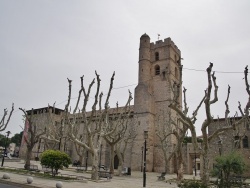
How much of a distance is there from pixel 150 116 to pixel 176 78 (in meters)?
10.1

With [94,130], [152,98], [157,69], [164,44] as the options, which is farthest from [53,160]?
[164,44]

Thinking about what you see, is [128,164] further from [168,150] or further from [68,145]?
[68,145]

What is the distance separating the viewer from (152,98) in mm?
41281

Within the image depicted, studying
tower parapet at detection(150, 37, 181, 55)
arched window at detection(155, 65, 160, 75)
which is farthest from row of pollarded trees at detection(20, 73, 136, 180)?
tower parapet at detection(150, 37, 181, 55)

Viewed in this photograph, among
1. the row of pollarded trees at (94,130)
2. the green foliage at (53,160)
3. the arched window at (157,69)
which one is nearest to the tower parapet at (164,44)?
the arched window at (157,69)

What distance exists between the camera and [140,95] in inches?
1597

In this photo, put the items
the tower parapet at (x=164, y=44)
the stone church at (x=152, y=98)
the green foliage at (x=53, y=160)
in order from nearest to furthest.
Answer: the green foliage at (x=53, y=160)
the stone church at (x=152, y=98)
the tower parapet at (x=164, y=44)

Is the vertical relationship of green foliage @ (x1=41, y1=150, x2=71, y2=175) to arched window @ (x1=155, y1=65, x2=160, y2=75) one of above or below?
below

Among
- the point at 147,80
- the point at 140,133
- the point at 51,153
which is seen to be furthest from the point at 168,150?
the point at 51,153

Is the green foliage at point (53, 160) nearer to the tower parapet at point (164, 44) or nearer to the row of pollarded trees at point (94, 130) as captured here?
the row of pollarded trees at point (94, 130)

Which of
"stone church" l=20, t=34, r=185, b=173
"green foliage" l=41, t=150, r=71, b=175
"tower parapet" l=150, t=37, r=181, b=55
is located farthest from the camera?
"tower parapet" l=150, t=37, r=181, b=55

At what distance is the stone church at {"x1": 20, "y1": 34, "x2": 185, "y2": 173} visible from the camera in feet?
126

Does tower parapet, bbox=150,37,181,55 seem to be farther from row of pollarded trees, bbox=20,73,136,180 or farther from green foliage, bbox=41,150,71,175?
green foliage, bbox=41,150,71,175

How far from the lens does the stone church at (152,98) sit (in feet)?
126
